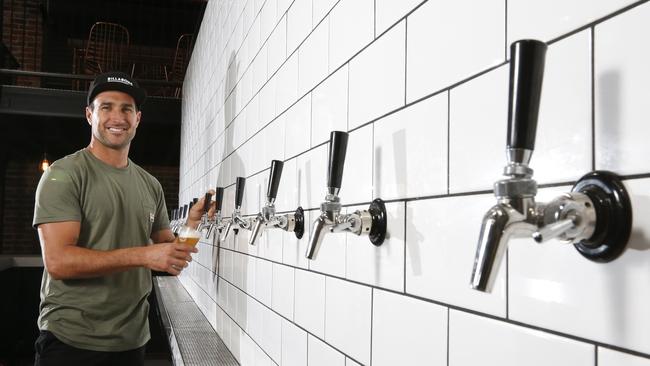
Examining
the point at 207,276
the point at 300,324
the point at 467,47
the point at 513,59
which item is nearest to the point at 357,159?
the point at 467,47

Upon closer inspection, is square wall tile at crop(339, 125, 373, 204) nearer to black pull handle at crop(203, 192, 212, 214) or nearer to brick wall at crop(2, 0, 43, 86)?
black pull handle at crop(203, 192, 212, 214)

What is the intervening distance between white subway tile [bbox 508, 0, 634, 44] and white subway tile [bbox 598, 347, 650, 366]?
312 millimetres

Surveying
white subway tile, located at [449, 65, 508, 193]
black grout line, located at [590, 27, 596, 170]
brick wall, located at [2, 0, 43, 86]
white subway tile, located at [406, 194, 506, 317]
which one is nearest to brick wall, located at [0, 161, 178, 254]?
brick wall, located at [2, 0, 43, 86]

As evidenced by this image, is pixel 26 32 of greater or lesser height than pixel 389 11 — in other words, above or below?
above

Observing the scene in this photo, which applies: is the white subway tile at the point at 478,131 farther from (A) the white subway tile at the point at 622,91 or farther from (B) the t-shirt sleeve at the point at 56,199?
(B) the t-shirt sleeve at the point at 56,199

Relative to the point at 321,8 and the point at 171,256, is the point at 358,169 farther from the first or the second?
the point at 171,256

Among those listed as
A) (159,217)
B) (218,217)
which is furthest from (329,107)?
(159,217)

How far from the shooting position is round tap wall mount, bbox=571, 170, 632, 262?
0.48 m

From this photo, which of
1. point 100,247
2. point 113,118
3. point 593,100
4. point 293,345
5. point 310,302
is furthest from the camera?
point 113,118

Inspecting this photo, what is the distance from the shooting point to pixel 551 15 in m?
0.60

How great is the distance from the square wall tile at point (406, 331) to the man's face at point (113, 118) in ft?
4.76

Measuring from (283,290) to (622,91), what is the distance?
3.93ft

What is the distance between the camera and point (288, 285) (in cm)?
151

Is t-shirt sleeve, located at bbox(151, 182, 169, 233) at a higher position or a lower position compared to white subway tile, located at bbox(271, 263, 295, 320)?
higher
